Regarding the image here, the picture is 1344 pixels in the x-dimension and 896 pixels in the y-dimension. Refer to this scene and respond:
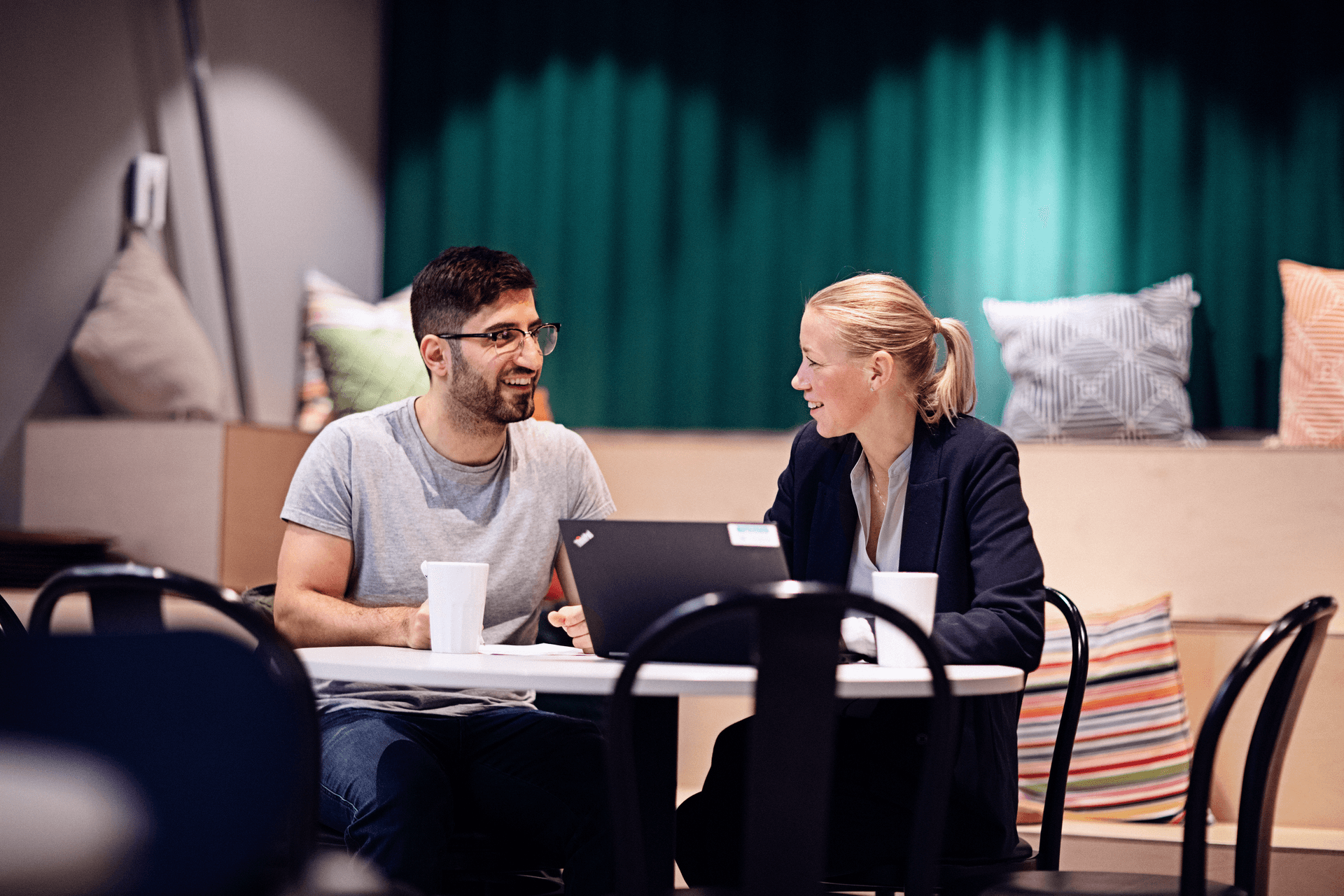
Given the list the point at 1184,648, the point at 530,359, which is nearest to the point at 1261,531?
the point at 1184,648

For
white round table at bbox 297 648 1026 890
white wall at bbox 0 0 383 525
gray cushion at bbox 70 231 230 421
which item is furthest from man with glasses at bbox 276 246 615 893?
white wall at bbox 0 0 383 525

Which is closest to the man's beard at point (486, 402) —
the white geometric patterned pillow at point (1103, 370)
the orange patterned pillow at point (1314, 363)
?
the white geometric patterned pillow at point (1103, 370)

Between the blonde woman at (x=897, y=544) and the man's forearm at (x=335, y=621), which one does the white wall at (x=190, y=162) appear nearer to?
the man's forearm at (x=335, y=621)

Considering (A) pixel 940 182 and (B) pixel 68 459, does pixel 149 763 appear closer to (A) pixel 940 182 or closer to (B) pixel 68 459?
(B) pixel 68 459

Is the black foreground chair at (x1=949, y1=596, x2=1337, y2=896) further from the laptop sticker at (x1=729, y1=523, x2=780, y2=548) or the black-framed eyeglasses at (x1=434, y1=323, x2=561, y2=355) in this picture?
the black-framed eyeglasses at (x1=434, y1=323, x2=561, y2=355)

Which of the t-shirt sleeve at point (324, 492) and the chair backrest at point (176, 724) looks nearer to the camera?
the chair backrest at point (176, 724)

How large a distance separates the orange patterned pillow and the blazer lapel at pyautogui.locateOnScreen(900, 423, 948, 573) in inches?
58.3

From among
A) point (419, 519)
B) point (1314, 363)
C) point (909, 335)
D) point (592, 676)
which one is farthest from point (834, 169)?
point (592, 676)

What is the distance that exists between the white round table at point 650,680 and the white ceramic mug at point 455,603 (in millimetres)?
31

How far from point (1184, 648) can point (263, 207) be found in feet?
8.44

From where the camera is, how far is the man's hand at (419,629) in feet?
5.16

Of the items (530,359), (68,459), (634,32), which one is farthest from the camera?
(634,32)

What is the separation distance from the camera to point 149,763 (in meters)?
0.93

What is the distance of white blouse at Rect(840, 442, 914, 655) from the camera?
1.91 m
